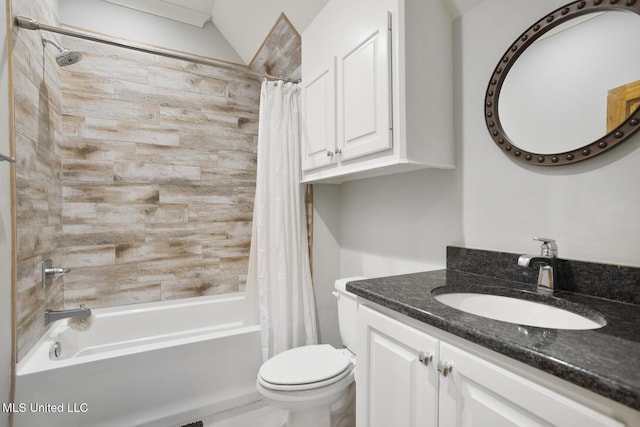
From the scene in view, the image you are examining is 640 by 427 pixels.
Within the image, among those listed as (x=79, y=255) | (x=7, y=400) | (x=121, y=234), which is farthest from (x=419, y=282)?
(x=79, y=255)

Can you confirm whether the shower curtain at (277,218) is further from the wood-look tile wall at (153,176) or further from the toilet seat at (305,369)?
the wood-look tile wall at (153,176)

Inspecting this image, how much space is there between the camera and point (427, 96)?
1.30 metres

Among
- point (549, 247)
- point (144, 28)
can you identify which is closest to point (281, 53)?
point (144, 28)

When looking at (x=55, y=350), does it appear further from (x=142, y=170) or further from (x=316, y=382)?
(x=316, y=382)

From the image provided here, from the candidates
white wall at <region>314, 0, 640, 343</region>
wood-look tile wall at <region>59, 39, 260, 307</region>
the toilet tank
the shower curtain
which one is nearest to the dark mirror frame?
white wall at <region>314, 0, 640, 343</region>

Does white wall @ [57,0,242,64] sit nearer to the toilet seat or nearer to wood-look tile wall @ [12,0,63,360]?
wood-look tile wall @ [12,0,63,360]

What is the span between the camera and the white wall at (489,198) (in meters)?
0.94

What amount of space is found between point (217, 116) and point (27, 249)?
162 centimetres

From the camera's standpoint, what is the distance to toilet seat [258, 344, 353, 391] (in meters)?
1.37

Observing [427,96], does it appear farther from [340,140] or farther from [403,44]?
[340,140]

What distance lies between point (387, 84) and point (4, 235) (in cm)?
172

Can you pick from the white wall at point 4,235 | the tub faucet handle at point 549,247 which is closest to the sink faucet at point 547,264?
the tub faucet handle at point 549,247

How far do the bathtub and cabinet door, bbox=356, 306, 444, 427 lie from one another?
3.36ft

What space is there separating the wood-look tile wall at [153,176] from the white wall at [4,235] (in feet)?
3.04
